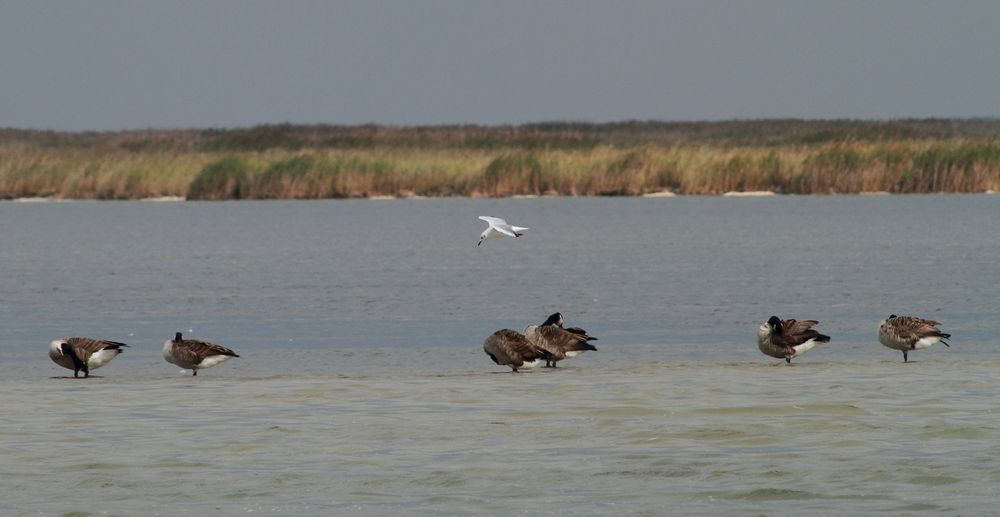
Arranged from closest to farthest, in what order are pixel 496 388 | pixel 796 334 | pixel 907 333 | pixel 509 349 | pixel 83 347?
pixel 496 388 < pixel 83 347 < pixel 509 349 < pixel 907 333 < pixel 796 334

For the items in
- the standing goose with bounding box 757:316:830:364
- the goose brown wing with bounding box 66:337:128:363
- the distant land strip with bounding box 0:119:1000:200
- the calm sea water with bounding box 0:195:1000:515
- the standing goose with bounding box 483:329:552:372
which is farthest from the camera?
the distant land strip with bounding box 0:119:1000:200

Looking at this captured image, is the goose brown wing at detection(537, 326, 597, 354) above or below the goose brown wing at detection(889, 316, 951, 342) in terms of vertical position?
below

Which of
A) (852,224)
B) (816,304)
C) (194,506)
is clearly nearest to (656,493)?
(194,506)

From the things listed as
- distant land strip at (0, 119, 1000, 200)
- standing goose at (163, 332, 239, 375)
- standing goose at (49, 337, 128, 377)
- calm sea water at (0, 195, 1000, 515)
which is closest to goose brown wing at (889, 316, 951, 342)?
calm sea water at (0, 195, 1000, 515)

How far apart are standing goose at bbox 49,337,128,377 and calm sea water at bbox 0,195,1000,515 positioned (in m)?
0.15

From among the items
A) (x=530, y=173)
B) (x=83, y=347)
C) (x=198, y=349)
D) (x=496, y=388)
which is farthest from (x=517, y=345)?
(x=530, y=173)

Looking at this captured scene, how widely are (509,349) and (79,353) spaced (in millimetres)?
3232

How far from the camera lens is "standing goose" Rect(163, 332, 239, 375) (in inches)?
504

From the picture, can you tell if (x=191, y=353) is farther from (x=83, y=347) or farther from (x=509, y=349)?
(x=509, y=349)

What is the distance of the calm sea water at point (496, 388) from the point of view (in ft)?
26.9

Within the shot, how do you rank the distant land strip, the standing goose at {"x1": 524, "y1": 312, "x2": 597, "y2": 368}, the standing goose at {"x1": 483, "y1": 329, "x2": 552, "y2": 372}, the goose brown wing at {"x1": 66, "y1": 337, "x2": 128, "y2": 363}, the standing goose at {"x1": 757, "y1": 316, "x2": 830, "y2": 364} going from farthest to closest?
the distant land strip < the standing goose at {"x1": 524, "y1": 312, "x2": 597, "y2": 368} < the standing goose at {"x1": 757, "y1": 316, "x2": 830, "y2": 364} < the standing goose at {"x1": 483, "y1": 329, "x2": 552, "y2": 372} < the goose brown wing at {"x1": 66, "y1": 337, "x2": 128, "y2": 363}

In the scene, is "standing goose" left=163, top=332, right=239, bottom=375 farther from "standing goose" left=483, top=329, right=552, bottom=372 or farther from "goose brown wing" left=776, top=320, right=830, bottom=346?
"goose brown wing" left=776, top=320, right=830, bottom=346

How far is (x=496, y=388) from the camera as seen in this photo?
39.1 feet

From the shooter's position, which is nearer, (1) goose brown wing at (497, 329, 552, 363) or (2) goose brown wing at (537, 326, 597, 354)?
(1) goose brown wing at (497, 329, 552, 363)
